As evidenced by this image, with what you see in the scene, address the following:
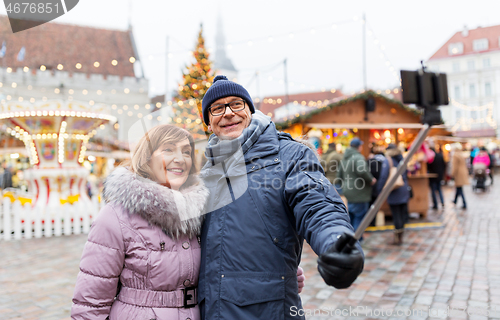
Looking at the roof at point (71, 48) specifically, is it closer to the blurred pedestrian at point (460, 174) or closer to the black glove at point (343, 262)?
the blurred pedestrian at point (460, 174)

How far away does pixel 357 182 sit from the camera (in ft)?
19.7

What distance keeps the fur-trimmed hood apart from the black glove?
2.49 feet

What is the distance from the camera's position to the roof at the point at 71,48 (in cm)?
2820

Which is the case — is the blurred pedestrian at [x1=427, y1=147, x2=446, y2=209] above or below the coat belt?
below

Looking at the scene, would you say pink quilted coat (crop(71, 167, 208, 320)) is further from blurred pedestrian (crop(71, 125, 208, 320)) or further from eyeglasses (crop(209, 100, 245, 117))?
eyeglasses (crop(209, 100, 245, 117))

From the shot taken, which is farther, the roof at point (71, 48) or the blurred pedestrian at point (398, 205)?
the roof at point (71, 48)

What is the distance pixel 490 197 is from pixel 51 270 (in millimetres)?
12966

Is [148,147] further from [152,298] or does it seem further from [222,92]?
[152,298]

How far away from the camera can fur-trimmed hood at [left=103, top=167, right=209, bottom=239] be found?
5.38 ft

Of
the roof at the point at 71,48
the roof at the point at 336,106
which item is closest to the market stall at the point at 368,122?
the roof at the point at 336,106

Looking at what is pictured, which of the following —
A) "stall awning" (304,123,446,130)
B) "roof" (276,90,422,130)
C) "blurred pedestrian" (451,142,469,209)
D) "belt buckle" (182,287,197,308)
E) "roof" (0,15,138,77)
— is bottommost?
"blurred pedestrian" (451,142,469,209)

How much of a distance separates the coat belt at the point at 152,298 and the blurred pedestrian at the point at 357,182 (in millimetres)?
4808

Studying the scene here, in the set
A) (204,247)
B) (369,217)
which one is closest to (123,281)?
(204,247)

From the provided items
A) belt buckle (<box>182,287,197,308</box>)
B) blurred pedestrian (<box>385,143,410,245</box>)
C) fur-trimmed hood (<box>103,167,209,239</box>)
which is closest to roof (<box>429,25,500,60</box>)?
blurred pedestrian (<box>385,143,410,245</box>)
